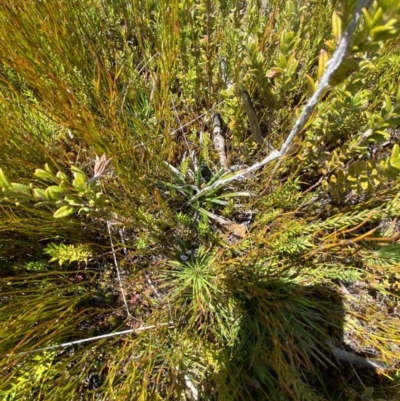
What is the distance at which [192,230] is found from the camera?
1.33 m

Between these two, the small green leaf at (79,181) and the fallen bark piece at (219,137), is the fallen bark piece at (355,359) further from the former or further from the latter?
the small green leaf at (79,181)

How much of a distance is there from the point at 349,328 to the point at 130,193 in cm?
86

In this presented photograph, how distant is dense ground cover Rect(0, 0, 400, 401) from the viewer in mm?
1002

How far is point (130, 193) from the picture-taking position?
1.13 meters

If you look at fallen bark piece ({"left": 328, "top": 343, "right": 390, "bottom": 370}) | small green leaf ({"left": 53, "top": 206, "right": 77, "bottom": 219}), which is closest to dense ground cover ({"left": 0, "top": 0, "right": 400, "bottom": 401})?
fallen bark piece ({"left": 328, "top": 343, "right": 390, "bottom": 370})

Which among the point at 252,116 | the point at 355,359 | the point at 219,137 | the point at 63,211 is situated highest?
the point at 219,137

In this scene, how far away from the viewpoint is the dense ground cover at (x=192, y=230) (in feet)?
3.29

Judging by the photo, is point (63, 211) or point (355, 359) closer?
point (63, 211)

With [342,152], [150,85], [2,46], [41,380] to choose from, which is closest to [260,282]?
[342,152]

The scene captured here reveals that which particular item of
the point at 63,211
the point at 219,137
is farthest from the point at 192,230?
the point at 63,211

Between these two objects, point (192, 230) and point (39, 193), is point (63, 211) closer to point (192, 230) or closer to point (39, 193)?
point (39, 193)

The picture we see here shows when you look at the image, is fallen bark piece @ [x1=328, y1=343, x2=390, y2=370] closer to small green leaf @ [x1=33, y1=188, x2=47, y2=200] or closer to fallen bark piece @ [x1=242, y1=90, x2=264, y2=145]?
fallen bark piece @ [x1=242, y1=90, x2=264, y2=145]

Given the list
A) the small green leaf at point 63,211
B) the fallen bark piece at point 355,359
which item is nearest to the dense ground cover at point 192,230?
the fallen bark piece at point 355,359

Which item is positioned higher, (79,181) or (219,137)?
(219,137)
